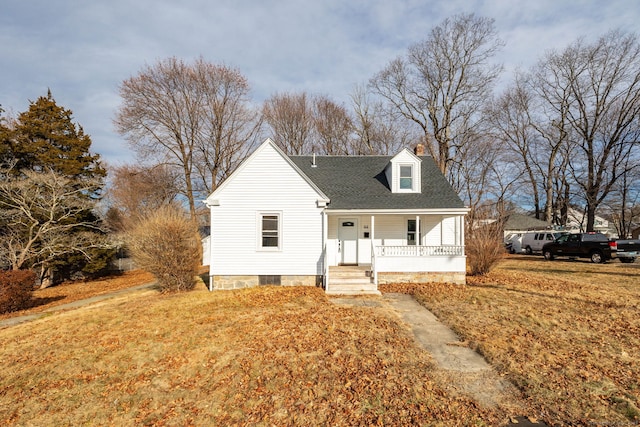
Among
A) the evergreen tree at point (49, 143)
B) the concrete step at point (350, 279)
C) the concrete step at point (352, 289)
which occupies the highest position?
the evergreen tree at point (49, 143)

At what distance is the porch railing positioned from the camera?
40.5ft

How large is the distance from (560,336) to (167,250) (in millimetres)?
11902

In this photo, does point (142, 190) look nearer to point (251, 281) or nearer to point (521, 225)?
point (251, 281)

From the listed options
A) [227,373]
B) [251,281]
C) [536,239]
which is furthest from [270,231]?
[536,239]

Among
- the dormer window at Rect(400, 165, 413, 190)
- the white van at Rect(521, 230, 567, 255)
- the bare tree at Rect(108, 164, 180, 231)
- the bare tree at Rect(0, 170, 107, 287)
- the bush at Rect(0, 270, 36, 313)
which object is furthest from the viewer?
the bare tree at Rect(108, 164, 180, 231)

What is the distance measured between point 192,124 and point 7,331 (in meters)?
21.0

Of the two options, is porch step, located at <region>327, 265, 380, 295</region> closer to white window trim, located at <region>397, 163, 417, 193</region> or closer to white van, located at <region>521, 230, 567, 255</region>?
white window trim, located at <region>397, 163, 417, 193</region>

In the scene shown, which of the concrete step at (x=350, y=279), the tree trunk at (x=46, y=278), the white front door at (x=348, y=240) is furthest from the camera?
the tree trunk at (x=46, y=278)

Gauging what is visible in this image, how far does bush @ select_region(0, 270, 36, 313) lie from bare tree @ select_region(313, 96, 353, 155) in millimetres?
25110

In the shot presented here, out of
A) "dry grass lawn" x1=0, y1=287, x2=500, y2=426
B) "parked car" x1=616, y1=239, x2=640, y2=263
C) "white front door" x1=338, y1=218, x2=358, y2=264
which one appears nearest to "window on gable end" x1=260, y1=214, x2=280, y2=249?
"white front door" x1=338, y1=218, x2=358, y2=264

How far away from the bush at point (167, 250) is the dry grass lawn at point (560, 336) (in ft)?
27.8

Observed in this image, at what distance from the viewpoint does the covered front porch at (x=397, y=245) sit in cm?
1227

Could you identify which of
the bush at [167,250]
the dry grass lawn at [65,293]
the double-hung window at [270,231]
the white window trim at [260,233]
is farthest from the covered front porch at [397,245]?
the dry grass lawn at [65,293]

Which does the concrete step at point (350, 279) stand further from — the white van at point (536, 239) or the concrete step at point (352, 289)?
the white van at point (536, 239)
